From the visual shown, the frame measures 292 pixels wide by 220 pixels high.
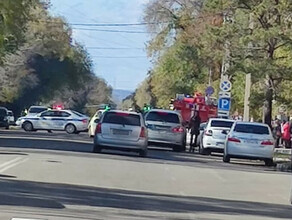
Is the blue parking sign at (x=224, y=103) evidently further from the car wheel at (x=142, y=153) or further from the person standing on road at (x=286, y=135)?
the car wheel at (x=142, y=153)

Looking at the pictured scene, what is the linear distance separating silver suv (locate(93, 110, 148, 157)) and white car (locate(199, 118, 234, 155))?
6396mm

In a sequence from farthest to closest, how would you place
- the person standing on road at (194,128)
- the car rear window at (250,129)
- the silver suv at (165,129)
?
1. the person standing on road at (194,128)
2. the silver suv at (165,129)
3. the car rear window at (250,129)

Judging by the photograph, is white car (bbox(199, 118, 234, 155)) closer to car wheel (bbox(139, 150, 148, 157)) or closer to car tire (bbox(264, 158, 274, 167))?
car tire (bbox(264, 158, 274, 167))

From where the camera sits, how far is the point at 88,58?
384 ft

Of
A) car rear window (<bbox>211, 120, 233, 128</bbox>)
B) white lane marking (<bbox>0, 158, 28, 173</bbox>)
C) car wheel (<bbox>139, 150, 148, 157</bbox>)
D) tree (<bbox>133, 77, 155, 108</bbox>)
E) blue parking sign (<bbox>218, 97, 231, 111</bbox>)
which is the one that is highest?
tree (<bbox>133, 77, 155, 108</bbox>)

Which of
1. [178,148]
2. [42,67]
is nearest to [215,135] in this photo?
[178,148]

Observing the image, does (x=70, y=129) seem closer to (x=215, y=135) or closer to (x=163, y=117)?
(x=163, y=117)

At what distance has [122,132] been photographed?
Answer: 32969 mm

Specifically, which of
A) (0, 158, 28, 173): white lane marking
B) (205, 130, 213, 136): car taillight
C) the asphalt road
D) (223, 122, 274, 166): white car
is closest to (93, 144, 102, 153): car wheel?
the asphalt road

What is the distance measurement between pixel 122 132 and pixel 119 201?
50.0 feet

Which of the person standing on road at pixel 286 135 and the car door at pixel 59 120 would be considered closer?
the person standing on road at pixel 286 135

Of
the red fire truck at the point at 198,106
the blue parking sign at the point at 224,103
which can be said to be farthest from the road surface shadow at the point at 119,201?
the red fire truck at the point at 198,106

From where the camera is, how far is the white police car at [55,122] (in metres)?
58.8

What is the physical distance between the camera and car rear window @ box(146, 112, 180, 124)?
39.5m
